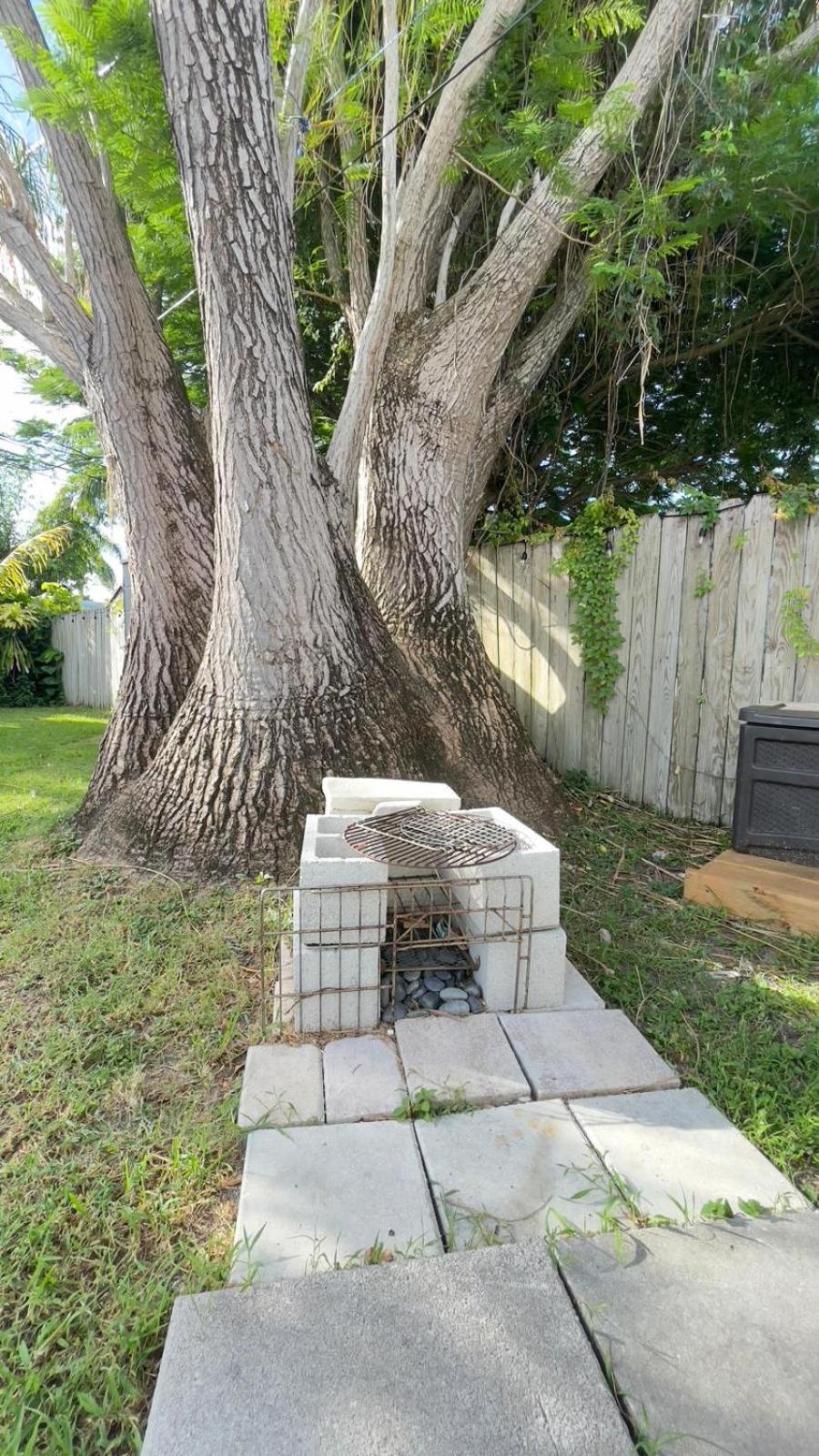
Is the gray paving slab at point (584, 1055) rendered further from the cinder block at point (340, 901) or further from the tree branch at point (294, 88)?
the tree branch at point (294, 88)

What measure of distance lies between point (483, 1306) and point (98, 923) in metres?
1.95

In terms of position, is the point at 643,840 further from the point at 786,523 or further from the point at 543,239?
the point at 543,239

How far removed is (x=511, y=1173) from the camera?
4.33 feet

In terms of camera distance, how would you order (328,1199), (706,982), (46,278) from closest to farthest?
(328,1199), (706,982), (46,278)

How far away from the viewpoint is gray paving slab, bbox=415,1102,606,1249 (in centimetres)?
120

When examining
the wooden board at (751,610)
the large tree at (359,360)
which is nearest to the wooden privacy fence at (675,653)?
the wooden board at (751,610)

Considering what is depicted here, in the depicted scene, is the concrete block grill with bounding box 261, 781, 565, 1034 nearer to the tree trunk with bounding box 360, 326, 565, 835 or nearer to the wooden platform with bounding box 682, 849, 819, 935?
the wooden platform with bounding box 682, 849, 819, 935

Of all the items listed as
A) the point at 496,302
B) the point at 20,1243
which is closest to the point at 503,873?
the point at 20,1243

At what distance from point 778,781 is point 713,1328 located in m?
2.00

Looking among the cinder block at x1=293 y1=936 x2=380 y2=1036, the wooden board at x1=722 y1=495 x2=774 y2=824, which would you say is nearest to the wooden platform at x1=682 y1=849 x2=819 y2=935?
the wooden board at x1=722 y1=495 x2=774 y2=824

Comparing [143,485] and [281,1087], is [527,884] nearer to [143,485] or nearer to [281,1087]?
[281,1087]

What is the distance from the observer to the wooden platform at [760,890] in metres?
2.50

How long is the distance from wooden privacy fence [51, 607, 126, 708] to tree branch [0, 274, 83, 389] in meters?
5.98

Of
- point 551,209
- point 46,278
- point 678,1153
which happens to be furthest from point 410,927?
point 551,209
